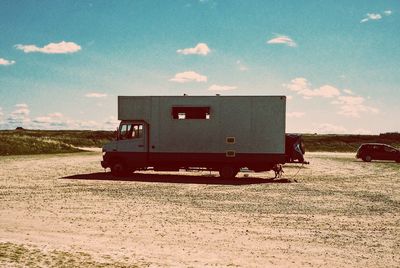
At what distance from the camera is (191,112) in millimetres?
20750

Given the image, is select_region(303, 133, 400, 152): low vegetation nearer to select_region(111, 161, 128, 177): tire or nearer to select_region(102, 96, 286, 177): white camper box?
select_region(102, 96, 286, 177): white camper box

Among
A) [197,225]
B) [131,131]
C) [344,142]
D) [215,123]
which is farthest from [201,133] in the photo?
[344,142]

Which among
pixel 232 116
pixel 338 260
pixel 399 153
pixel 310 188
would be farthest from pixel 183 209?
pixel 399 153

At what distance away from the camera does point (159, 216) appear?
440 inches

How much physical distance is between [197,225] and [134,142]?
1164 cm

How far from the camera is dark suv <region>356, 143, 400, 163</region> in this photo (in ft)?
118

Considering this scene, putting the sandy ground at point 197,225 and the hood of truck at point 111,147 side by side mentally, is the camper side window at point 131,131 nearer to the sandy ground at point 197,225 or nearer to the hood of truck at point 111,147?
the hood of truck at point 111,147

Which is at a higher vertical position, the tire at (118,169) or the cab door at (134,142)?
the cab door at (134,142)

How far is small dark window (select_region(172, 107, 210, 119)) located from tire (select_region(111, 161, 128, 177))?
367cm

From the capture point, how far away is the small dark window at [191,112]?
2058cm

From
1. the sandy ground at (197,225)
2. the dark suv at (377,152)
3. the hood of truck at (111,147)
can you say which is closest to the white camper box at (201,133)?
the hood of truck at (111,147)

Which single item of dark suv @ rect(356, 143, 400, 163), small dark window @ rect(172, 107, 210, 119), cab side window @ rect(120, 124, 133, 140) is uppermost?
small dark window @ rect(172, 107, 210, 119)

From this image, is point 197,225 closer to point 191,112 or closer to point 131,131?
point 191,112

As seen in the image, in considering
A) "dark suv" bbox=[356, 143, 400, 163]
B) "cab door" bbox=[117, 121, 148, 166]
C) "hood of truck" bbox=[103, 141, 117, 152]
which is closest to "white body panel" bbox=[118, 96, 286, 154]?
"cab door" bbox=[117, 121, 148, 166]
